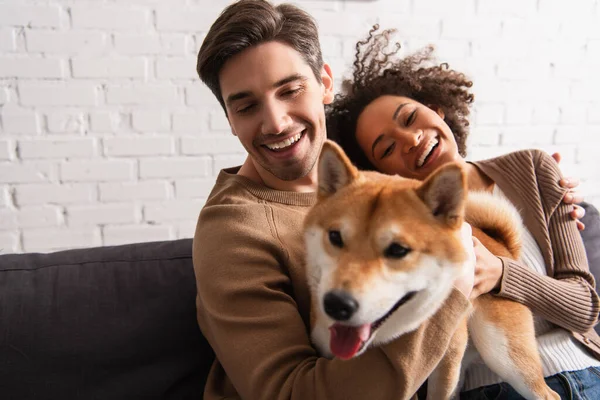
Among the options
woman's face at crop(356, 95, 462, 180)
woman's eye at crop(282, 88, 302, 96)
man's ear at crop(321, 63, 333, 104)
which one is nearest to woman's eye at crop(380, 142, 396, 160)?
woman's face at crop(356, 95, 462, 180)

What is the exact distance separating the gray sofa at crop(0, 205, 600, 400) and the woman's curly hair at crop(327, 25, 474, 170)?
2.16ft

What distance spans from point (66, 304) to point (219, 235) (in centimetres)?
46

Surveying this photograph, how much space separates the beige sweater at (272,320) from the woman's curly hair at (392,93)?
1.66ft

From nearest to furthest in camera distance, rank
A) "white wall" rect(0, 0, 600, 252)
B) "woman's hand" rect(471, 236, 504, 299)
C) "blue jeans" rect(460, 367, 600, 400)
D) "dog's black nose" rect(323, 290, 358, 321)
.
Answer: "dog's black nose" rect(323, 290, 358, 321), "woman's hand" rect(471, 236, 504, 299), "blue jeans" rect(460, 367, 600, 400), "white wall" rect(0, 0, 600, 252)

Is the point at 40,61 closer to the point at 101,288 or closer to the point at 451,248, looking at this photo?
the point at 101,288

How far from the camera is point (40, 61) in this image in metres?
1.67

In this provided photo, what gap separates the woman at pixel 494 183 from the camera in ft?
3.66

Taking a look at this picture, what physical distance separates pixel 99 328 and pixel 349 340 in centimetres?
68

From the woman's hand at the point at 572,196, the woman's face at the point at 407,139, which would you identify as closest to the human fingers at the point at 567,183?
the woman's hand at the point at 572,196

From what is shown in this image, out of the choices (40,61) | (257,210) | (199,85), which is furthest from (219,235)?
(40,61)

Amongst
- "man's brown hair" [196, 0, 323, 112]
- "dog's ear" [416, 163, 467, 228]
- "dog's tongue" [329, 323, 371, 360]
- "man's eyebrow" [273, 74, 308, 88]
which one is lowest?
"dog's tongue" [329, 323, 371, 360]

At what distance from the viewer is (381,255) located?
2.59ft

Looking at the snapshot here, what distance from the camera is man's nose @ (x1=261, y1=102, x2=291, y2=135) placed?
1.12 m

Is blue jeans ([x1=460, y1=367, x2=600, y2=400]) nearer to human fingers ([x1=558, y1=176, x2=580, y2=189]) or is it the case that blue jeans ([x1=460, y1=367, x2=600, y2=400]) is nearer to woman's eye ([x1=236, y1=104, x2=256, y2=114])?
human fingers ([x1=558, y1=176, x2=580, y2=189])
